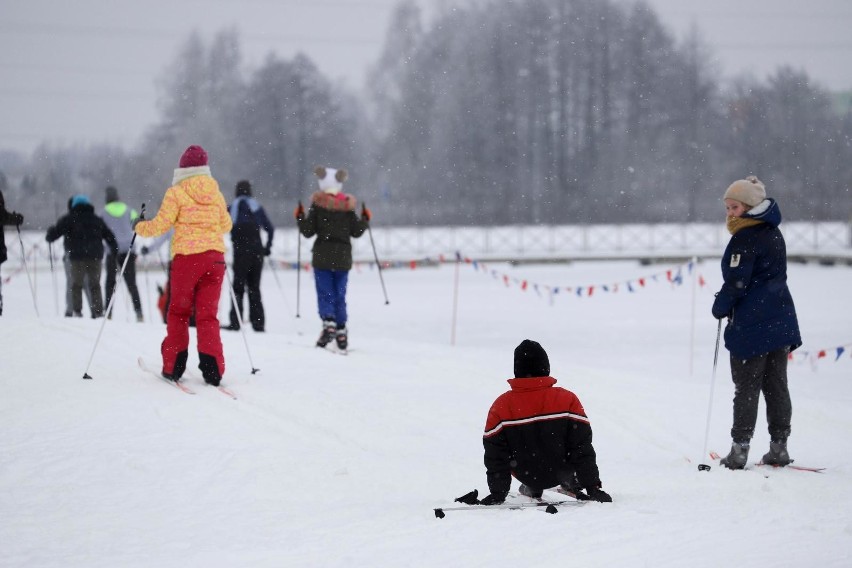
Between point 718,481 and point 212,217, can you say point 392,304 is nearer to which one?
point 212,217

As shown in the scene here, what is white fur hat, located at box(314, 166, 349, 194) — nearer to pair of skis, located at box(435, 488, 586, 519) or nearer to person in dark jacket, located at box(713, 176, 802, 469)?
person in dark jacket, located at box(713, 176, 802, 469)

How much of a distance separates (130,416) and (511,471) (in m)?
2.47

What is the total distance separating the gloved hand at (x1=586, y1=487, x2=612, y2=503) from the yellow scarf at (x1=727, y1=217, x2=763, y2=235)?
1749 millimetres

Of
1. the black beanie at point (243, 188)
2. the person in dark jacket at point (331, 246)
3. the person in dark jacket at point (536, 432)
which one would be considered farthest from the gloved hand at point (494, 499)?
the black beanie at point (243, 188)

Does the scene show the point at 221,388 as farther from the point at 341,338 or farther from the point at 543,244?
the point at 543,244

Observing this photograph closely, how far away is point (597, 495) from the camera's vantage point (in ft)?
14.1

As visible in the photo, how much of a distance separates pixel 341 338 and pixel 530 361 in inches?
175

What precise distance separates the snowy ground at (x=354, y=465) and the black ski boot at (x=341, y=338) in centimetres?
17

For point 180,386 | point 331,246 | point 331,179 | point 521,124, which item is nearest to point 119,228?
point 331,179

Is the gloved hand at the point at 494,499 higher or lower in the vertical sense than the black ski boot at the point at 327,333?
lower

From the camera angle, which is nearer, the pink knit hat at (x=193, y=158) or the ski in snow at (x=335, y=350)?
the pink knit hat at (x=193, y=158)

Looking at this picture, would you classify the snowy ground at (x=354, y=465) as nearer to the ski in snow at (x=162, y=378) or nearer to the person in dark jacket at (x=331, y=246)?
the ski in snow at (x=162, y=378)

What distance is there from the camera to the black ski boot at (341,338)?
339 inches

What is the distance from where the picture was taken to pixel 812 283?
66.4 ft
